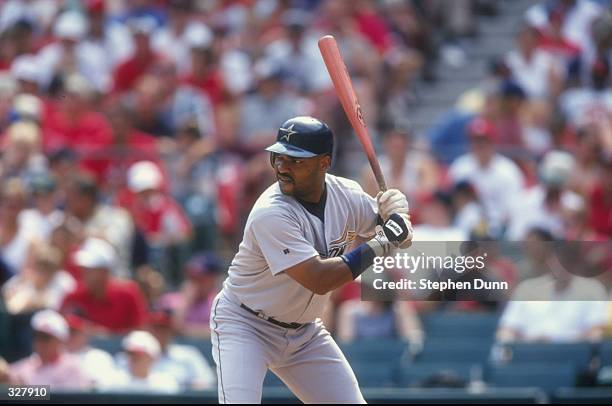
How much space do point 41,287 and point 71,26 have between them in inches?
157

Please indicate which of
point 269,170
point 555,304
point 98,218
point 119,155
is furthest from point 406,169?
point 98,218

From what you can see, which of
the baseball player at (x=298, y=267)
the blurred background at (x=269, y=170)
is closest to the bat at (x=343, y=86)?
the baseball player at (x=298, y=267)

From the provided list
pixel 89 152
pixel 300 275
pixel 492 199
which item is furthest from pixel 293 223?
pixel 89 152

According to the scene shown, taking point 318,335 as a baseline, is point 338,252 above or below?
above

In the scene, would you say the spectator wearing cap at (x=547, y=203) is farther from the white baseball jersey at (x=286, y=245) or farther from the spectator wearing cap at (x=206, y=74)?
the white baseball jersey at (x=286, y=245)

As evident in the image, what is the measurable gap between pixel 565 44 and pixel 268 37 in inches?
113

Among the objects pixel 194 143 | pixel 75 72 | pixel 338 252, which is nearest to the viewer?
pixel 338 252

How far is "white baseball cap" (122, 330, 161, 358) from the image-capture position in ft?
29.6

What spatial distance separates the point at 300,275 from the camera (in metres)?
5.99

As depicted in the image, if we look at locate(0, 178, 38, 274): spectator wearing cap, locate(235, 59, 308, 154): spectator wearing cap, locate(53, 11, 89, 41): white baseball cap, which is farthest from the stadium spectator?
locate(53, 11, 89, 41): white baseball cap

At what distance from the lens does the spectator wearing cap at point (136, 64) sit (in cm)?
1301

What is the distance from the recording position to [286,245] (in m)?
6.02

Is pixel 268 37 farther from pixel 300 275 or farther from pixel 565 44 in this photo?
pixel 300 275

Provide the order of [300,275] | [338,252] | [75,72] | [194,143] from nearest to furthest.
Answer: [300,275], [338,252], [194,143], [75,72]
